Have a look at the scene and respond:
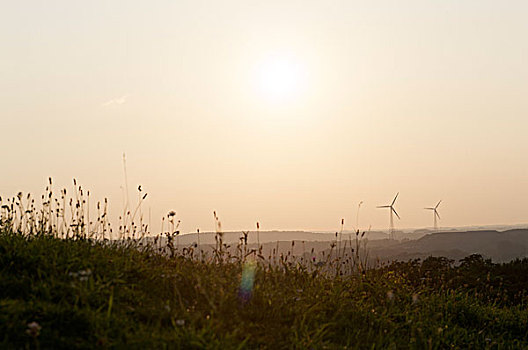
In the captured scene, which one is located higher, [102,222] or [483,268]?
[102,222]

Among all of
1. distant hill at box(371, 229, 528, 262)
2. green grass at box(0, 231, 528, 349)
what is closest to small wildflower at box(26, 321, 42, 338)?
green grass at box(0, 231, 528, 349)

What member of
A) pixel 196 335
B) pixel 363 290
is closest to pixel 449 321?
pixel 363 290

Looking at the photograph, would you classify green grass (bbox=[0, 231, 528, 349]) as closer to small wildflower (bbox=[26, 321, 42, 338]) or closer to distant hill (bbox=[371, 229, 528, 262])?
small wildflower (bbox=[26, 321, 42, 338])

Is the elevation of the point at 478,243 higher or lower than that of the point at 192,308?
lower

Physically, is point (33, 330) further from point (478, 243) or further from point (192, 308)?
point (478, 243)

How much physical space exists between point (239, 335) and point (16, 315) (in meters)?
2.45

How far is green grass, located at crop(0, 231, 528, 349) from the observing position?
6.45 m

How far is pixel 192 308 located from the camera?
747 cm

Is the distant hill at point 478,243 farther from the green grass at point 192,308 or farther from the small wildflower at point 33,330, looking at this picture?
the small wildflower at point 33,330

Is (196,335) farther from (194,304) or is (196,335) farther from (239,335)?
(194,304)

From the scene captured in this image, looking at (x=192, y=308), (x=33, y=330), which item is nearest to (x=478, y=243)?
(x=192, y=308)

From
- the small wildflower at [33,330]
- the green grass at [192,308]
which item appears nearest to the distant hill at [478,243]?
the green grass at [192,308]

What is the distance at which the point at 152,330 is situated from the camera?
22.0ft

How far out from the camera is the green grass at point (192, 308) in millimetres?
6453
